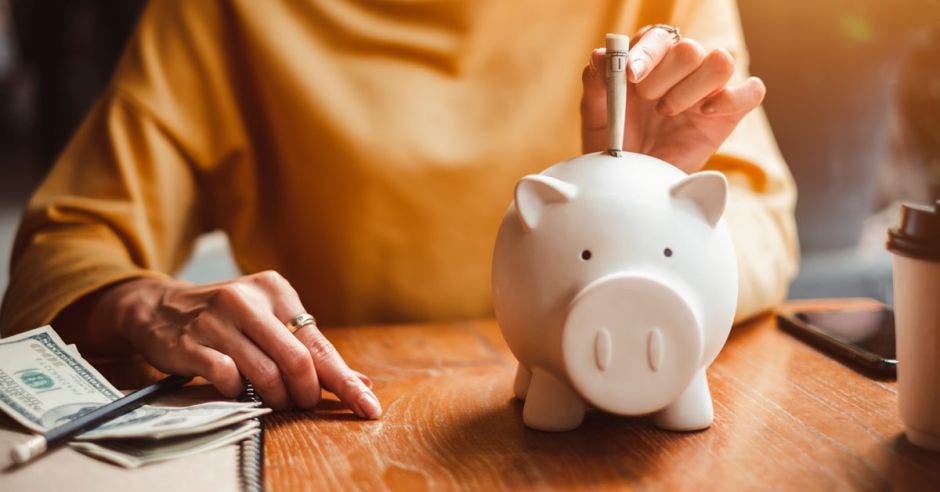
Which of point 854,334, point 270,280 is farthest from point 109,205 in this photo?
point 854,334

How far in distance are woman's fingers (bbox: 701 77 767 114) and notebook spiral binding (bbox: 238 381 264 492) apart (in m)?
0.49

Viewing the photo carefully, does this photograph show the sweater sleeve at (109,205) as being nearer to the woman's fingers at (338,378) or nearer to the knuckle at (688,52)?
the woman's fingers at (338,378)

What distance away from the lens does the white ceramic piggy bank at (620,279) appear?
59cm

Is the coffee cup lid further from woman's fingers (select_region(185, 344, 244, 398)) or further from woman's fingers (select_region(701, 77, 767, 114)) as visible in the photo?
woman's fingers (select_region(185, 344, 244, 398))

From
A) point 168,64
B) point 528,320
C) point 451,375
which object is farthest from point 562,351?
point 168,64

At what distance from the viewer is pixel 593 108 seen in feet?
2.71

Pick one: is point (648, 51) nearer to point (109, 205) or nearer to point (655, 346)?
point (655, 346)

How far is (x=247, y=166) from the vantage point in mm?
1286

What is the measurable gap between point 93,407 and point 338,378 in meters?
0.20

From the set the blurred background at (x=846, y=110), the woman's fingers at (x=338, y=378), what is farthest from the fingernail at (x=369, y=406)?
the blurred background at (x=846, y=110)

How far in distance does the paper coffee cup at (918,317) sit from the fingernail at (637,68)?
0.22 meters

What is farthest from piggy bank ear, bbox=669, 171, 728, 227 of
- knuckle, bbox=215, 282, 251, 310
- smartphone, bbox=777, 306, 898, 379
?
knuckle, bbox=215, 282, 251, 310

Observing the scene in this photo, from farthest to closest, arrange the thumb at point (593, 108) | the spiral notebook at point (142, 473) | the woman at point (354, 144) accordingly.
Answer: the woman at point (354, 144), the thumb at point (593, 108), the spiral notebook at point (142, 473)

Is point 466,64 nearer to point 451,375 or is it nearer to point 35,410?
point 451,375
